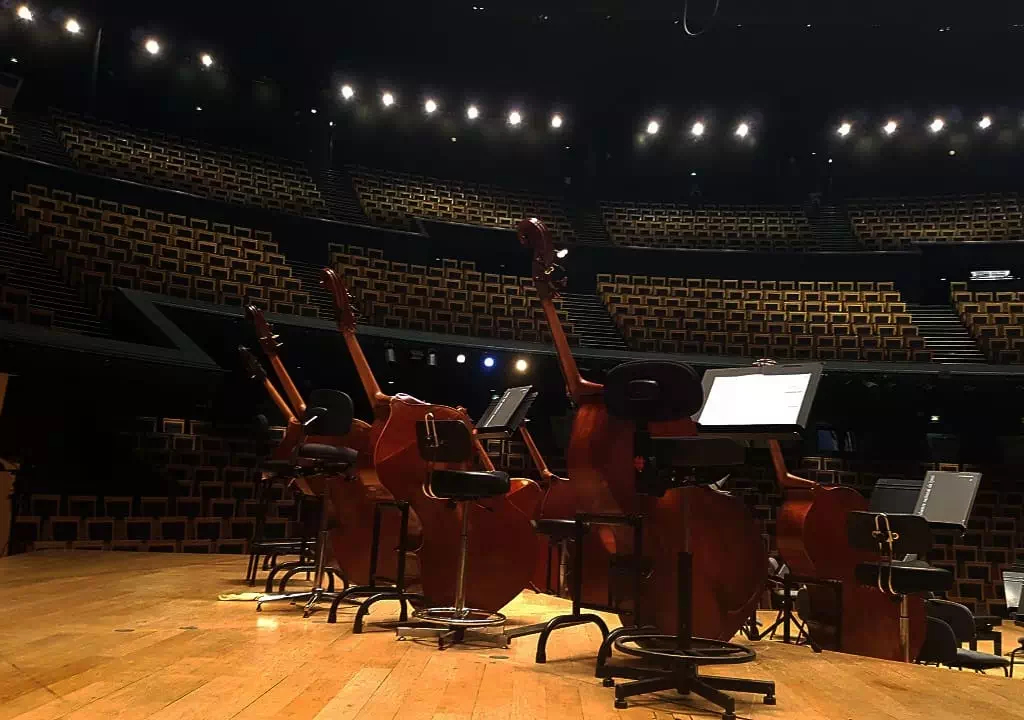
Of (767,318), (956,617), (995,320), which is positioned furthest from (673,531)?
(995,320)

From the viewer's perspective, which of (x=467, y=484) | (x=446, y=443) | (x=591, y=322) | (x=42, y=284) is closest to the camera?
(x=467, y=484)

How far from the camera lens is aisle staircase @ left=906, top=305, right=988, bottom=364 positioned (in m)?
11.4

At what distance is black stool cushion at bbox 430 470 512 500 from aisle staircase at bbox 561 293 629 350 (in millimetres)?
8813

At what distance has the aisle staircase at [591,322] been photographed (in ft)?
39.7

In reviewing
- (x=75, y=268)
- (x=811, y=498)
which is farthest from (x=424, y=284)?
(x=811, y=498)

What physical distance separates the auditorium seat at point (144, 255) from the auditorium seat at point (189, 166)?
128 centimetres

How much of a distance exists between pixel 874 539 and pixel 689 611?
1.54m

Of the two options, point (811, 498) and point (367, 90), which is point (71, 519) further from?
point (367, 90)

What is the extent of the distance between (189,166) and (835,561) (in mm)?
12563

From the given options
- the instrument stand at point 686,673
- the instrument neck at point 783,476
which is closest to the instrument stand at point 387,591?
the instrument stand at point 686,673

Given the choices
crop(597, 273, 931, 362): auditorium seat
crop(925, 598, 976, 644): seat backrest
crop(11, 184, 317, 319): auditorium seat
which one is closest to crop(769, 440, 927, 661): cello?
crop(925, 598, 976, 644): seat backrest

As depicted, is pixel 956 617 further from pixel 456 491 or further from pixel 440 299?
pixel 440 299

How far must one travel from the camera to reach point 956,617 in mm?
4895

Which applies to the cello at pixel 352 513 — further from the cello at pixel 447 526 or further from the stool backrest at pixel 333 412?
the cello at pixel 447 526
